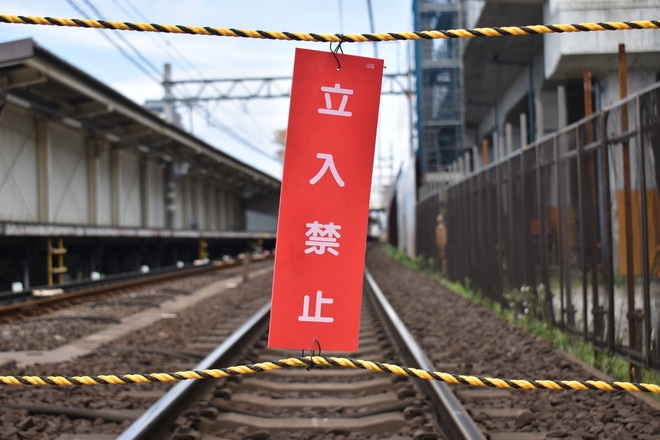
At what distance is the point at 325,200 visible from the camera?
2.93 m

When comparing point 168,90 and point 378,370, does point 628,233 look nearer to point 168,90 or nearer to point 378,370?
point 378,370

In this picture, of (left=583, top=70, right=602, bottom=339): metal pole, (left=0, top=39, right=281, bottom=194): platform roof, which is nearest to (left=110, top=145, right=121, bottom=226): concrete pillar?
(left=0, top=39, right=281, bottom=194): platform roof

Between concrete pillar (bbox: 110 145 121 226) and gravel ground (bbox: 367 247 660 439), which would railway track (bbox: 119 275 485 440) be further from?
concrete pillar (bbox: 110 145 121 226)

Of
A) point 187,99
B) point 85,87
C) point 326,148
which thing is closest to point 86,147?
point 85,87

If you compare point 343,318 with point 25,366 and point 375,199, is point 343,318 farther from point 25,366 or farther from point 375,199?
point 375,199

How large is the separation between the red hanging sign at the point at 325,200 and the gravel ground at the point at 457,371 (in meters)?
2.12

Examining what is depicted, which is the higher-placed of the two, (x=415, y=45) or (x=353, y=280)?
(x=415, y=45)

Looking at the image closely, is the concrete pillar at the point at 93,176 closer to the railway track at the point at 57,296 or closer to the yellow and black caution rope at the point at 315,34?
the railway track at the point at 57,296

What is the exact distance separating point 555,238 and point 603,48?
583 centimetres

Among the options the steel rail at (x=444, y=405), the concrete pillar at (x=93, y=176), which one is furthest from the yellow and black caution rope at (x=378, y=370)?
the concrete pillar at (x=93, y=176)

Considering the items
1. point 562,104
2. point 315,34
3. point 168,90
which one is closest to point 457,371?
point 562,104

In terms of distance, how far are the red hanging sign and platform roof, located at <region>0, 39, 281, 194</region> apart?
11.4m

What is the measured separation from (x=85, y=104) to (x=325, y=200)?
52.7 feet

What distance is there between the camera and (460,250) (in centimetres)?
1541
